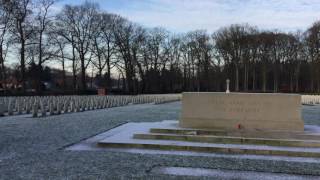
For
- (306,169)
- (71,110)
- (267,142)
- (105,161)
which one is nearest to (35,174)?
(105,161)

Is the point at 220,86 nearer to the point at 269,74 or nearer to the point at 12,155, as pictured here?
the point at 269,74

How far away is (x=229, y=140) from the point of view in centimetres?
1019

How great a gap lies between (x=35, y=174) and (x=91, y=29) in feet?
169

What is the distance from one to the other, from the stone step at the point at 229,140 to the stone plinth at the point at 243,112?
1.28 metres

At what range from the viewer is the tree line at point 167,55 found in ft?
180

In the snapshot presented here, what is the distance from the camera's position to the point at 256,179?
6.91 meters

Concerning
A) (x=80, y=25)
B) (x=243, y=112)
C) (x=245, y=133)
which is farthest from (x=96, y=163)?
(x=80, y=25)

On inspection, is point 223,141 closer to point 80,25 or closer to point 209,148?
point 209,148

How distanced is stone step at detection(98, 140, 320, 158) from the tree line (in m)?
42.1

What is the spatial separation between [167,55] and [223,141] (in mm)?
61615

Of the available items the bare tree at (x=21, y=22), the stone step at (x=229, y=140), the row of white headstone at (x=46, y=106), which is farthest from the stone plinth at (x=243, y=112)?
the bare tree at (x=21, y=22)

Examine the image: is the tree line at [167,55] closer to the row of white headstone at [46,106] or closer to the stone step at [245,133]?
the row of white headstone at [46,106]

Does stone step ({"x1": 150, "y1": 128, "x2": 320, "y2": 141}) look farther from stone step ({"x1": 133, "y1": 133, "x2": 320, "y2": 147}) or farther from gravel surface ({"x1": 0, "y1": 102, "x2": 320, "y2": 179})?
gravel surface ({"x1": 0, "y1": 102, "x2": 320, "y2": 179})

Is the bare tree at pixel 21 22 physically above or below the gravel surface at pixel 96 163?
above
